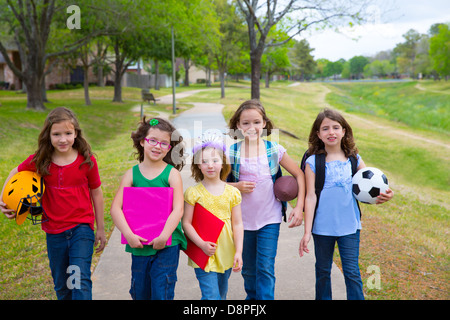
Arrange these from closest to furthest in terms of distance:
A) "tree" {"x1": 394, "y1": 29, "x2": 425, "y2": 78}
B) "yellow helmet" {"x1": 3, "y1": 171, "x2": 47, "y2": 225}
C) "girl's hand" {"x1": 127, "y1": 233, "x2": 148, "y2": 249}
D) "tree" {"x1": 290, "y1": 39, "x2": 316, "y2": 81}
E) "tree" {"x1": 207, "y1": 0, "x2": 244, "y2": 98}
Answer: "girl's hand" {"x1": 127, "y1": 233, "x2": 148, "y2": 249}
"yellow helmet" {"x1": 3, "y1": 171, "x2": 47, "y2": 225}
"tree" {"x1": 207, "y1": 0, "x2": 244, "y2": 98}
"tree" {"x1": 394, "y1": 29, "x2": 425, "y2": 78}
"tree" {"x1": 290, "y1": 39, "x2": 316, "y2": 81}

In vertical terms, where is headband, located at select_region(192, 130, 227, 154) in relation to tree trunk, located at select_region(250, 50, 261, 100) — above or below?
below

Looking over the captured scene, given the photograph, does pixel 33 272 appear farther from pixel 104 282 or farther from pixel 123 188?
pixel 123 188

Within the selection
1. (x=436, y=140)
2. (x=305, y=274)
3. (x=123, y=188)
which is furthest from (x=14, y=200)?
(x=436, y=140)

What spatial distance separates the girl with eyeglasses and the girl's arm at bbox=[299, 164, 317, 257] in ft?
3.04

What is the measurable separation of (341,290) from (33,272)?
3259 millimetres

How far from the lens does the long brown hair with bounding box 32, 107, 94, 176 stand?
310cm

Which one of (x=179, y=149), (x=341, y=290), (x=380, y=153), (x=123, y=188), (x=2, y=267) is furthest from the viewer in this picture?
(x=380, y=153)

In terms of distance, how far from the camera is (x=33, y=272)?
4645mm

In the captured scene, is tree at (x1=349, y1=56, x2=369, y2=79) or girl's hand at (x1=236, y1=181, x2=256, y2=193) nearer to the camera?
girl's hand at (x1=236, y1=181, x2=256, y2=193)

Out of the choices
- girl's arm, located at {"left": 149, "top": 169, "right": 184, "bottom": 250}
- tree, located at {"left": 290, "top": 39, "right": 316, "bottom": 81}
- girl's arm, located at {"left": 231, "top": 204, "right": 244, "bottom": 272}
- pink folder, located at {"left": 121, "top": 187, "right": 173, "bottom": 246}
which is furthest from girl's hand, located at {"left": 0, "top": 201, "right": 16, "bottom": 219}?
tree, located at {"left": 290, "top": 39, "right": 316, "bottom": 81}

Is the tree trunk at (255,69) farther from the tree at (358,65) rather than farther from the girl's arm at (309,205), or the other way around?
the tree at (358,65)

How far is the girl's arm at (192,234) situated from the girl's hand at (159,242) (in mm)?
230

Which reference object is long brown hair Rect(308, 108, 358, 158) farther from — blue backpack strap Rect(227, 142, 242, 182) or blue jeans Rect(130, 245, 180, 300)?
blue jeans Rect(130, 245, 180, 300)

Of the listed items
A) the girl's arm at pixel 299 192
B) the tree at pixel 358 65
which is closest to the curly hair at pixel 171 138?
the girl's arm at pixel 299 192
